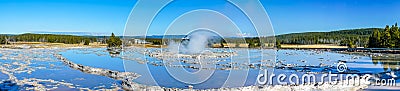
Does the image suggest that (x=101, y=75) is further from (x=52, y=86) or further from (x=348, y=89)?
(x=348, y=89)

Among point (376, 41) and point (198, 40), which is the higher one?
point (376, 41)

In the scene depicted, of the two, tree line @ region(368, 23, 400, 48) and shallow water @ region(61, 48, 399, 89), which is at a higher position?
tree line @ region(368, 23, 400, 48)

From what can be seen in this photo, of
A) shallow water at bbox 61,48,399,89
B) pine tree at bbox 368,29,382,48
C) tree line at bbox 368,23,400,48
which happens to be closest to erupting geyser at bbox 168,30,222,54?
shallow water at bbox 61,48,399,89

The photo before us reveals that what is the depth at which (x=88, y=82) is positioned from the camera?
12.9m

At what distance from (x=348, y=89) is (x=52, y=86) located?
9762 mm

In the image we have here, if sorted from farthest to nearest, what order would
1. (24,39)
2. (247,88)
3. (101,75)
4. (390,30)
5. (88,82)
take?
(24,39) < (390,30) < (101,75) < (88,82) < (247,88)

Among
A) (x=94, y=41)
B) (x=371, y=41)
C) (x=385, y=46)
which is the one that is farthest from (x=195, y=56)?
(x=94, y=41)

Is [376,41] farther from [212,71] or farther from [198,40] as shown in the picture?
[212,71]

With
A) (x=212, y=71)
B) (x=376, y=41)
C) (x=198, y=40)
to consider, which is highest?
(x=376, y=41)

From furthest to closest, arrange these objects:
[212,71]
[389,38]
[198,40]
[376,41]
Result: [376,41] < [389,38] < [198,40] < [212,71]

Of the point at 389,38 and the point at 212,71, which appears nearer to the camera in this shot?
the point at 212,71

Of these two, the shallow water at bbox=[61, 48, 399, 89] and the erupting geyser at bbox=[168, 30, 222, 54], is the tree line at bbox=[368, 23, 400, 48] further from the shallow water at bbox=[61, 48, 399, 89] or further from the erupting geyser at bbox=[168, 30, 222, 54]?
the erupting geyser at bbox=[168, 30, 222, 54]

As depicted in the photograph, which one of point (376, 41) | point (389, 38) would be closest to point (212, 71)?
point (389, 38)

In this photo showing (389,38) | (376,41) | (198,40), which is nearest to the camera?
(198,40)
